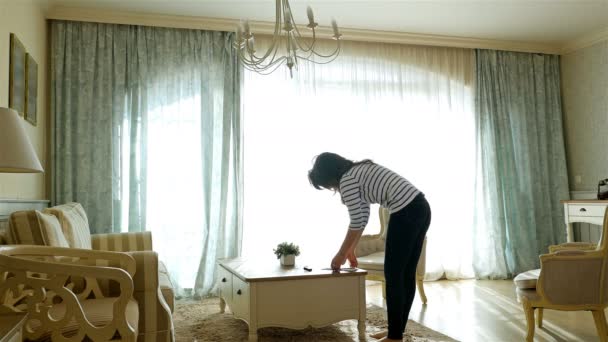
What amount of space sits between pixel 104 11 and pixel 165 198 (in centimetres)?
172

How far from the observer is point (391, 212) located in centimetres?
271

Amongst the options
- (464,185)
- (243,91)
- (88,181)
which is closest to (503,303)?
(464,185)

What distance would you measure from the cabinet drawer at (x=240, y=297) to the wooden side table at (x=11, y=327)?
1.58m

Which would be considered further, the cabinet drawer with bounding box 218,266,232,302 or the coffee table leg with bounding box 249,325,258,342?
the cabinet drawer with bounding box 218,266,232,302

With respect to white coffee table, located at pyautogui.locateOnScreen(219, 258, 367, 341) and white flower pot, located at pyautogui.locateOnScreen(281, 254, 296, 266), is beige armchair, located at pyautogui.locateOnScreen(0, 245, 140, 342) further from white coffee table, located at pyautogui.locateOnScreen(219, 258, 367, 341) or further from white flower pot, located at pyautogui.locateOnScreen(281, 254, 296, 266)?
white flower pot, located at pyautogui.locateOnScreen(281, 254, 296, 266)

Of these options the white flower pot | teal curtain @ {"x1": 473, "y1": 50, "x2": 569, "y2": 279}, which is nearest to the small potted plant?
the white flower pot

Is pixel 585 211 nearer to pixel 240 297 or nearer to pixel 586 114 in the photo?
pixel 586 114

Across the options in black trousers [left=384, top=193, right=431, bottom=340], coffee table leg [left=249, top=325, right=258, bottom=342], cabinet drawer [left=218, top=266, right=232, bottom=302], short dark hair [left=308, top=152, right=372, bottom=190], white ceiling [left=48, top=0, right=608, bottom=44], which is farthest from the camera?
white ceiling [left=48, top=0, right=608, bottom=44]

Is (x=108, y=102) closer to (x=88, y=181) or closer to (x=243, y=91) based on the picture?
(x=88, y=181)

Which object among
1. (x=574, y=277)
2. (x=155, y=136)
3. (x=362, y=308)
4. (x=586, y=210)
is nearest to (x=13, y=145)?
(x=362, y=308)

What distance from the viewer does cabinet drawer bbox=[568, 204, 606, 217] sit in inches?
182

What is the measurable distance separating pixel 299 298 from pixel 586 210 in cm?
326

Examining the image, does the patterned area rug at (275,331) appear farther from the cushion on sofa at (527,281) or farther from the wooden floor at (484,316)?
the cushion on sofa at (527,281)

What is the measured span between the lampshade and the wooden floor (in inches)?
100
